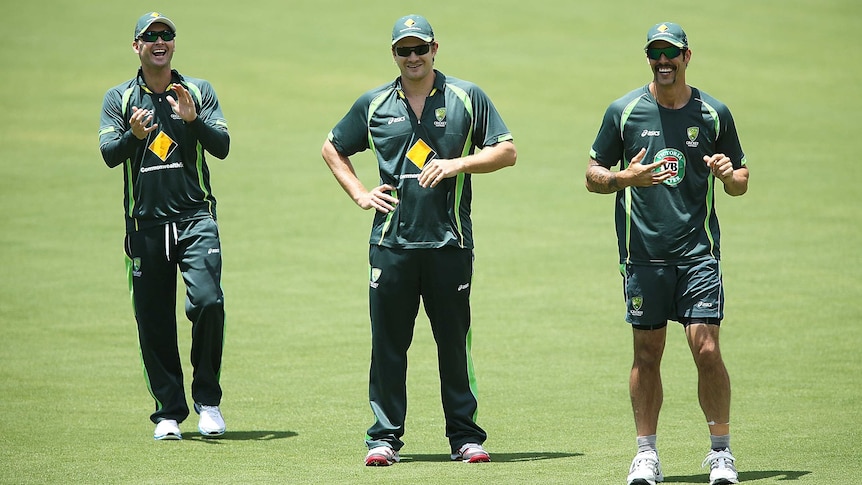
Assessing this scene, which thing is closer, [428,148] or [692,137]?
[692,137]

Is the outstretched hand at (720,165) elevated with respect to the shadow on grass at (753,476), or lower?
elevated

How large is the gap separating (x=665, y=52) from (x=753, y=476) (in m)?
2.23

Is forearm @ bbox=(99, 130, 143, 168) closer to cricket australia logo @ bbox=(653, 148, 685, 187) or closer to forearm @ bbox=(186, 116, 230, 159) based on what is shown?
forearm @ bbox=(186, 116, 230, 159)

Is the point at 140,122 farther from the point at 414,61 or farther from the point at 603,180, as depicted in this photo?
the point at 603,180

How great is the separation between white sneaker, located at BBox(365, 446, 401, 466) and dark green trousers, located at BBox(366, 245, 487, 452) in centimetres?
6

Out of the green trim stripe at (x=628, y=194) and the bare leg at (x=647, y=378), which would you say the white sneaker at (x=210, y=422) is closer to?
the bare leg at (x=647, y=378)

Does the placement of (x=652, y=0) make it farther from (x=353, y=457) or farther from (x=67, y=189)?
(x=353, y=457)

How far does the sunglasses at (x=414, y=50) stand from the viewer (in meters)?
7.36

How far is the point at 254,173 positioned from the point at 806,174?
814 centimetres

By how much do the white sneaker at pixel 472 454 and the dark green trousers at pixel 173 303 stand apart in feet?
5.98

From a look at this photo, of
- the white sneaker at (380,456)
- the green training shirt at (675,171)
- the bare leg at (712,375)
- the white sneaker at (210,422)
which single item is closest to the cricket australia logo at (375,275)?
the white sneaker at (380,456)

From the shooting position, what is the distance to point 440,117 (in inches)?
292

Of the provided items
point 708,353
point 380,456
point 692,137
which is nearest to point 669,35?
point 692,137

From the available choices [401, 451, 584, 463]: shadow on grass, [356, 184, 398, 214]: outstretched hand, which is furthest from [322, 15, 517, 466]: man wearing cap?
[401, 451, 584, 463]: shadow on grass
